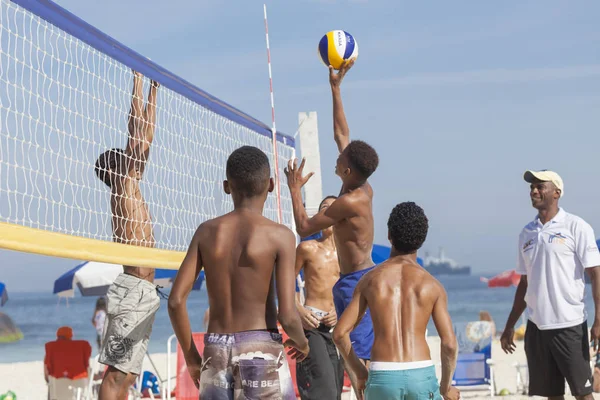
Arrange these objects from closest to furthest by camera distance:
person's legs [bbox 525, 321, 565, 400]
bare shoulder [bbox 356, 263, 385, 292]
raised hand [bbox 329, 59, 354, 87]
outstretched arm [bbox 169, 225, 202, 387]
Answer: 1. outstretched arm [bbox 169, 225, 202, 387]
2. bare shoulder [bbox 356, 263, 385, 292]
3. person's legs [bbox 525, 321, 565, 400]
4. raised hand [bbox 329, 59, 354, 87]

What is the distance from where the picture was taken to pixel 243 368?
351 cm

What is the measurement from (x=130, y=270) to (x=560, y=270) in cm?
287

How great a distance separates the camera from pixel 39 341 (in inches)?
1534

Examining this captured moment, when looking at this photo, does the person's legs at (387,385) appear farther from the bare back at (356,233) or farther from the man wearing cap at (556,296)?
the man wearing cap at (556,296)

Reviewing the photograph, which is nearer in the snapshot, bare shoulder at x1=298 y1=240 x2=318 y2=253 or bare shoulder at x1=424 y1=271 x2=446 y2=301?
bare shoulder at x1=424 y1=271 x2=446 y2=301

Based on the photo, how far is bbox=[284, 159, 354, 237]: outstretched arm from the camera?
5.33 m

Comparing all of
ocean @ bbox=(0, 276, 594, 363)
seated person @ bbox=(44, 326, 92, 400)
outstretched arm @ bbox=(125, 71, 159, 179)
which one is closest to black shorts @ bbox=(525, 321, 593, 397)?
outstretched arm @ bbox=(125, 71, 159, 179)

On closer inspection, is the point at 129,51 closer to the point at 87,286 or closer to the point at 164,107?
the point at 164,107

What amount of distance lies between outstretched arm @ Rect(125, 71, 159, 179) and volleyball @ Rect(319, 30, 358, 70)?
132 centimetres

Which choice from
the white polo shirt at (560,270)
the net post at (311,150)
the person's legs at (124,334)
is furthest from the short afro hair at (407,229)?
the net post at (311,150)

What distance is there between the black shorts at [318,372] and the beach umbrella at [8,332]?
33.8 meters

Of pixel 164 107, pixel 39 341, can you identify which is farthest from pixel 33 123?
pixel 39 341

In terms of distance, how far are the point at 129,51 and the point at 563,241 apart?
3.16 m

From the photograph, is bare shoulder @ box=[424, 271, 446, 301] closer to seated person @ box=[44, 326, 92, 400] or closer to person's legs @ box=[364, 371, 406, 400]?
person's legs @ box=[364, 371, 406, 400]
